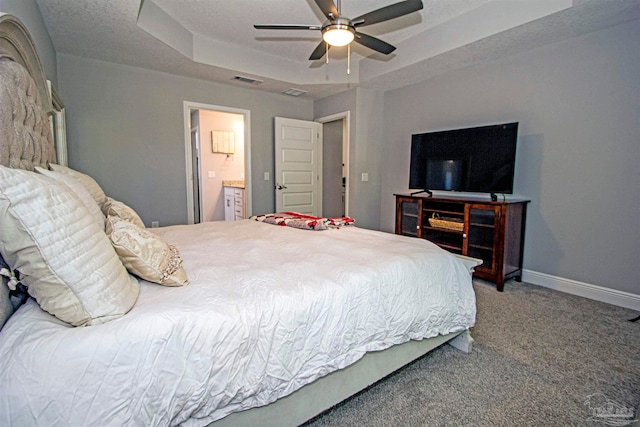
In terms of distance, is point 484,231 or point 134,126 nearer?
point 484,231

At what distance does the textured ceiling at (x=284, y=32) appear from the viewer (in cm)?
265

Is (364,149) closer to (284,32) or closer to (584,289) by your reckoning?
(284,32)

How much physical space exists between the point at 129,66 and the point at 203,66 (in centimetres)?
88

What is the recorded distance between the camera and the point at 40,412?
0.82 meters

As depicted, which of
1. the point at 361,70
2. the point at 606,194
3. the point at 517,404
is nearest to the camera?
the point at 517,404

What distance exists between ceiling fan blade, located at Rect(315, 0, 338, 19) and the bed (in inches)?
64.6

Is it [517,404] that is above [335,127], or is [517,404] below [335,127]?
below

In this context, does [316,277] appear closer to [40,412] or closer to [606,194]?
[40,412]

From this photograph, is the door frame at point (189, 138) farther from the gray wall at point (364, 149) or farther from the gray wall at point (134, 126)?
the gray wall at point (364, 149)

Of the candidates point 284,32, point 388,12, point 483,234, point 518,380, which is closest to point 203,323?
point 518,380

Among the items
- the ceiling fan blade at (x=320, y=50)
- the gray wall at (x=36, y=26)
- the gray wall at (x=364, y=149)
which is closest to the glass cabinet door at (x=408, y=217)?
the gray wall at (x=364, y=149)

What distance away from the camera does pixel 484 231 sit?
340 centimetres

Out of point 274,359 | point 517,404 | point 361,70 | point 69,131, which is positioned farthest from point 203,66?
point 517,404

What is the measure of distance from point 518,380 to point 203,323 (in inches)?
69.4
